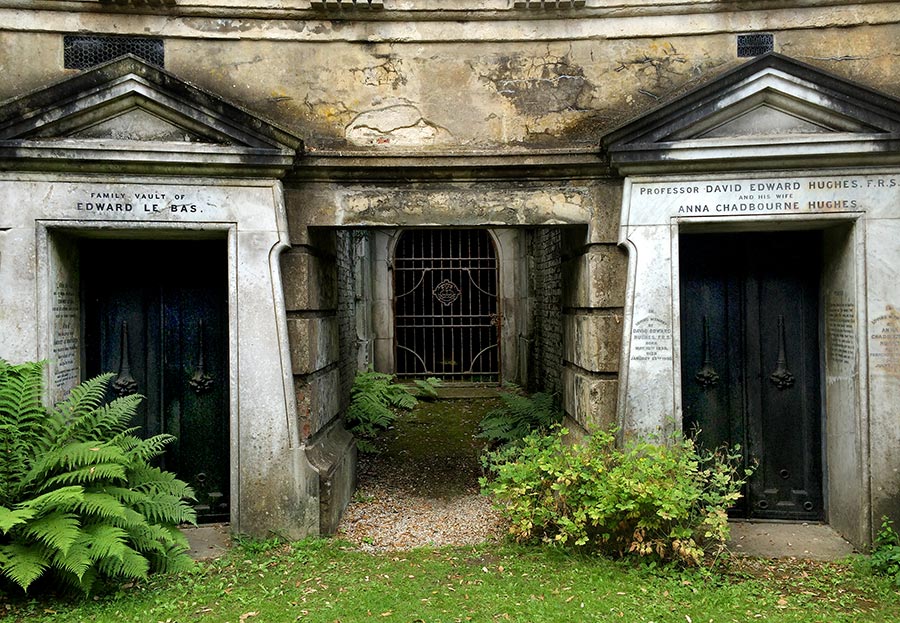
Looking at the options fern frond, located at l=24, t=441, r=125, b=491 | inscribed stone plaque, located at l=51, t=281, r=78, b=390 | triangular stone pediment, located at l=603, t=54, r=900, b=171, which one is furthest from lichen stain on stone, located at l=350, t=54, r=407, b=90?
fern frond, located at l=24, t=441, r=125, b=491

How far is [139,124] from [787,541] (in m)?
6.13

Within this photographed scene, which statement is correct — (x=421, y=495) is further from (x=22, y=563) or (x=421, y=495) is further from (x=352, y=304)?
(x=352, y=304)

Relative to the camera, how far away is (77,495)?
379 cm

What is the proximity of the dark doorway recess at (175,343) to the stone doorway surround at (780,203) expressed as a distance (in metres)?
3.56

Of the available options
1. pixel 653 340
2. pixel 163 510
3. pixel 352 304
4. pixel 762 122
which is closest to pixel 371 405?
pixel 352 304

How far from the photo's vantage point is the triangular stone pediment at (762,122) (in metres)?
4.72

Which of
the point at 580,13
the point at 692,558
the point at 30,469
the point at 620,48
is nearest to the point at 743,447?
the point at 692,558

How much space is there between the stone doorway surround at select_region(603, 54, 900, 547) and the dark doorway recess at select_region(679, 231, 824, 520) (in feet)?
1.52

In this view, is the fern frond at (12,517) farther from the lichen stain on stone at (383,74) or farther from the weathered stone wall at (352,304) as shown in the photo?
the lichen stain on stone at (383,74)

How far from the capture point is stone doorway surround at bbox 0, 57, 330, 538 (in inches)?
183

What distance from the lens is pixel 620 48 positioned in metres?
5.18

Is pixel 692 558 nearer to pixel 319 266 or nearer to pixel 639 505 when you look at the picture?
pixel 639 505

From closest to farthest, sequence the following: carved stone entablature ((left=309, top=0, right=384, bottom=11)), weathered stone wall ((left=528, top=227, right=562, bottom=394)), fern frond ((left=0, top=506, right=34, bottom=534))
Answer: fern frond ((left=0, top=506, right=34, bottom=534)), carved stone entablature ((left=309, top=0, right=384, bottom=11)), weathered stone wall ((left=528, top=227, right=562, bottom=394))

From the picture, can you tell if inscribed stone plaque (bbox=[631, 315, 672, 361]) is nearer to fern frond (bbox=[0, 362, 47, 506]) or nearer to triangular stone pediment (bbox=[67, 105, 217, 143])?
triangular stone pediment (bbox=[67, 105, 217, 143])
